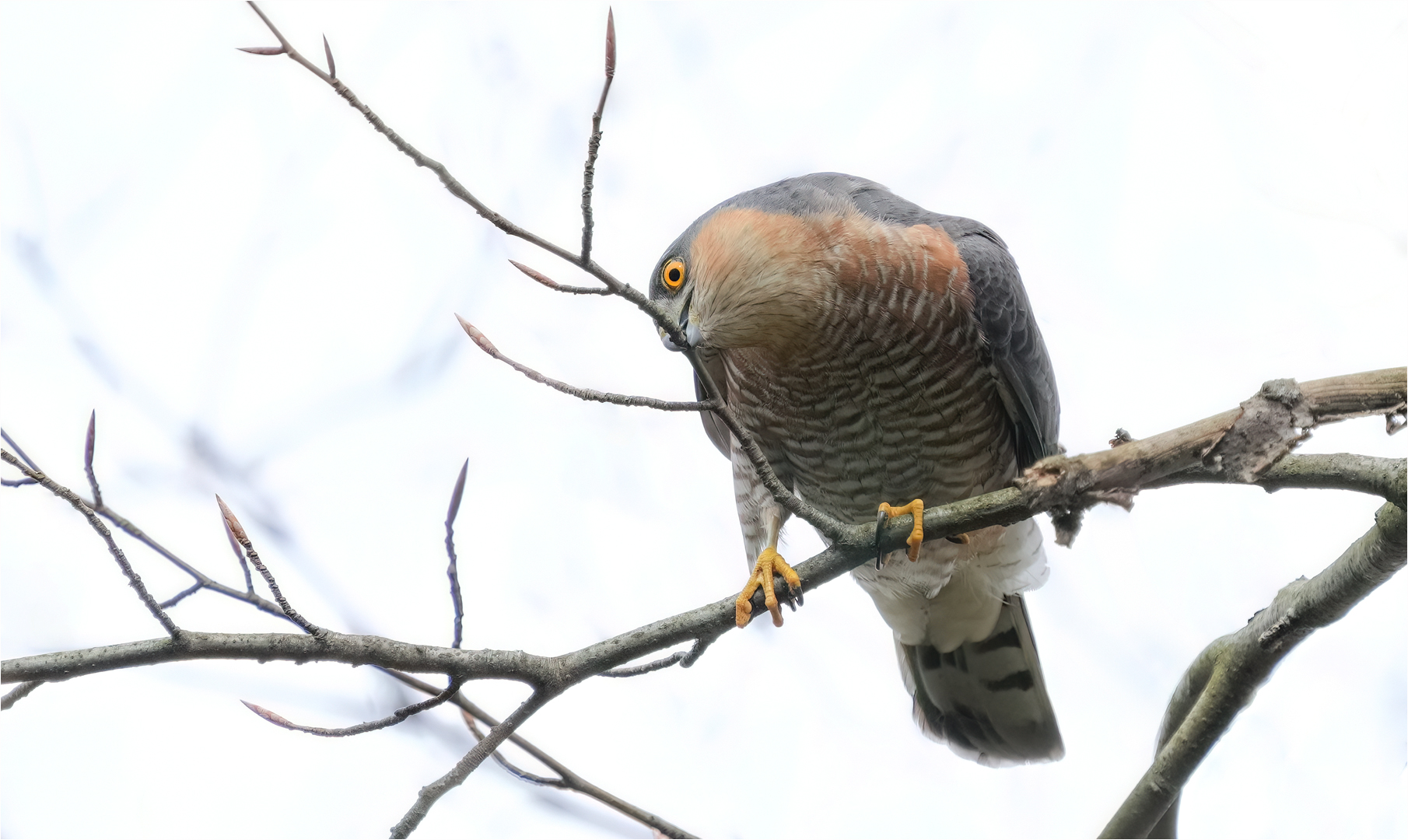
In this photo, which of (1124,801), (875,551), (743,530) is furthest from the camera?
(743,530)

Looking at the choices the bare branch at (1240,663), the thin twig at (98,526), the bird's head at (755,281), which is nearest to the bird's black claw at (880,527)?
the bird's head at (755,281)

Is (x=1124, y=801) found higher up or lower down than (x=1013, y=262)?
lower down

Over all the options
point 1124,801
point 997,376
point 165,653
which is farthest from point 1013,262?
point 165,653

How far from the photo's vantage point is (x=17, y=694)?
2551 mm

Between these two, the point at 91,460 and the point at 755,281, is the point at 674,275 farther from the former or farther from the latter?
the point at 91,460

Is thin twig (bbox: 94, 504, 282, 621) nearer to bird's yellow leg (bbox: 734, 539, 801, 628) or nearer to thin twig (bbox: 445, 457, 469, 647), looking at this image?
thin twig (bbox: 445, 457, 469, 647)

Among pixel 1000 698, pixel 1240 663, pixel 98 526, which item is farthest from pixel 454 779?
pixel 1000 698

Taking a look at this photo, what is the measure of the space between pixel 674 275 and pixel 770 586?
4.51 ft

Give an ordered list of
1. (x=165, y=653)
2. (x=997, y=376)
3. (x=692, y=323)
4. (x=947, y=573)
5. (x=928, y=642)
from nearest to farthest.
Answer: (x=165, y=653) → (x=692, y=323) → (x=997, y=376) → (x=947, y=573) → (x=928, y=642)

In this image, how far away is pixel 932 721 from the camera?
5.55 metres

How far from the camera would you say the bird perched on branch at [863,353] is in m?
4.09

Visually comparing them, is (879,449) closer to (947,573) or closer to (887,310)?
(887,310)

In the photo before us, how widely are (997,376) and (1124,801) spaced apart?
1771mm

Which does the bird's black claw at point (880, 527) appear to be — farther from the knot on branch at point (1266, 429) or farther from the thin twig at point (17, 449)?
the thin twig at point (17, 449)
